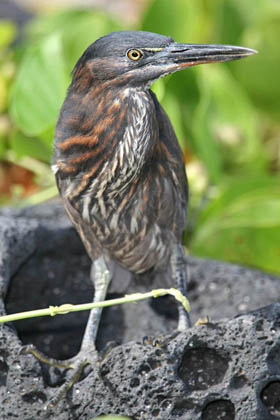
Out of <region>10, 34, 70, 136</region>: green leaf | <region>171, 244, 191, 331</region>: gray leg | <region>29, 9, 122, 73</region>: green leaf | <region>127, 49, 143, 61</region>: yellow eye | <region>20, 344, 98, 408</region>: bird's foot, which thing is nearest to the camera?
<region>127, 49, 143, 61</region>: yellow eye

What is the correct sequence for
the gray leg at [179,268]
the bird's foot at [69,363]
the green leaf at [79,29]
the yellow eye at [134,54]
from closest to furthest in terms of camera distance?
the yellow eye at [134,54], the bird's foot at [69,363], the gray leg at [179,268], the green leaf at [79,29]

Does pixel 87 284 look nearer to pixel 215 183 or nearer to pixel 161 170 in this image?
pixel 161 170

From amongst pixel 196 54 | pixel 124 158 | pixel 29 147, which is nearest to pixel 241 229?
pixel 29 147

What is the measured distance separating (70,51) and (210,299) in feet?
5.78

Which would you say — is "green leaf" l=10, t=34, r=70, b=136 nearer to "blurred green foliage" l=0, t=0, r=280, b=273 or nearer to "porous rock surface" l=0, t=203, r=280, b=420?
"blurred green foliage" l=0, t=0, r=280, b=273

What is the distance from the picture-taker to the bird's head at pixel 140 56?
1.74 metres

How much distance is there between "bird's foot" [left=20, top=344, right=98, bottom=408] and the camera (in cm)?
184

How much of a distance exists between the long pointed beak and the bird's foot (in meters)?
0.85

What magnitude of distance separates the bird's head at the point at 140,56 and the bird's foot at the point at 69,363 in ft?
2.48

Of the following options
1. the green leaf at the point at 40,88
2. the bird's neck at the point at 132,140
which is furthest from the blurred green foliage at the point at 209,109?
the bird's neck at the point at 132,140

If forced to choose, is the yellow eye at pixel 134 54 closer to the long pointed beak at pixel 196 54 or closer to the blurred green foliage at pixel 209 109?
the long pointed beak at pixel 196 54

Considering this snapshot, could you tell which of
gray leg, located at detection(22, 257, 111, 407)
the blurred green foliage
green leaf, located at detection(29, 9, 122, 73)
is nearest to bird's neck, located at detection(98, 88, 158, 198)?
gray leg, located at detection(22, 257, 111, 407)

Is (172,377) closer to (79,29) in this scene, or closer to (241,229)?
(241,229)

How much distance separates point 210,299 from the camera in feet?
8.11
